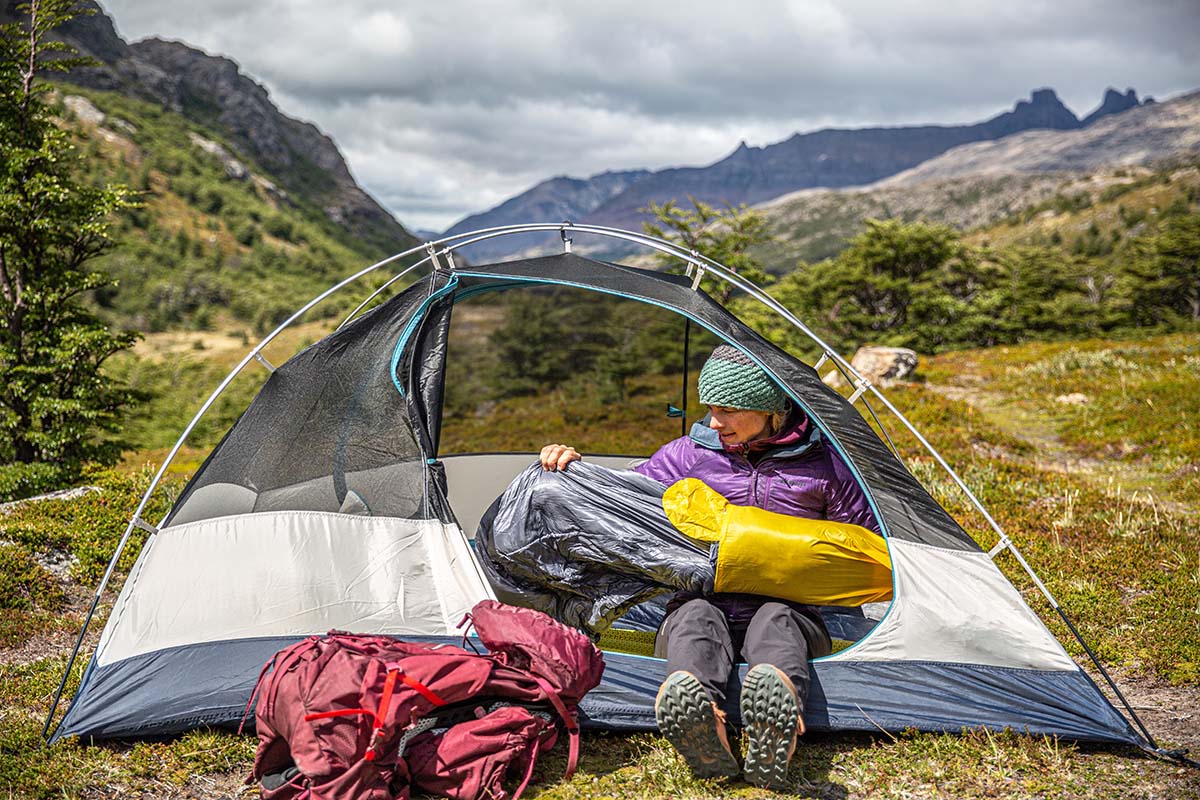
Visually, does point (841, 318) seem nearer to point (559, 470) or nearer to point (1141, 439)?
point (1141, 439)

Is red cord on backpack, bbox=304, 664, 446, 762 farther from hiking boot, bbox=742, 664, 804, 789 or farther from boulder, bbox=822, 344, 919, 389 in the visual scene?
boulder, bbox=822, 344, 919, 389

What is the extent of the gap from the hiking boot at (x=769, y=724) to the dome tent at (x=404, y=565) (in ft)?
2.08

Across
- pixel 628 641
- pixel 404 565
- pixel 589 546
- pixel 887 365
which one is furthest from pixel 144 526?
pixel 887 365

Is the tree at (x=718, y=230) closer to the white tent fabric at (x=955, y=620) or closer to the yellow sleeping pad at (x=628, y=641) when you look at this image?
the yellow sleeping pad at (x=628, y=641)

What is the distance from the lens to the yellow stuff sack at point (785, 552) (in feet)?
12.8

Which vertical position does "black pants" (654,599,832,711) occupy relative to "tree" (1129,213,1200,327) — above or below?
below

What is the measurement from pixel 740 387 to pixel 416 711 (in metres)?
2.27

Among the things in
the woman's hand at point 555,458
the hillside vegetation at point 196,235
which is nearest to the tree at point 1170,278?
the woman's hand at point 555,458

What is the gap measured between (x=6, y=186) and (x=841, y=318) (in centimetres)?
2871

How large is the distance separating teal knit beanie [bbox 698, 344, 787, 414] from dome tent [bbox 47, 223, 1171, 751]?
0.50 ft

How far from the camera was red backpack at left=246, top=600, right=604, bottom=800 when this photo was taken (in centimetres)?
321

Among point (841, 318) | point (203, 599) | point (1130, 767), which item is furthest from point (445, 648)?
point (841, 318)

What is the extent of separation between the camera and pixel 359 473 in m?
4.70

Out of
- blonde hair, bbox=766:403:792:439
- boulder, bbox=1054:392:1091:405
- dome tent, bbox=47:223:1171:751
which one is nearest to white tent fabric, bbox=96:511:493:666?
dome tent, bbox=47:223:1171:751
